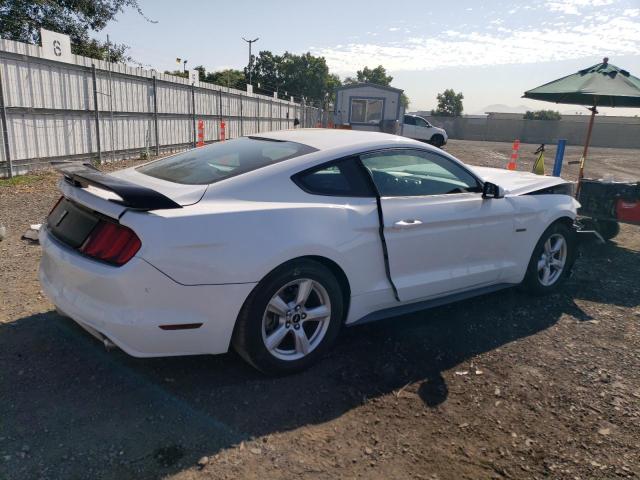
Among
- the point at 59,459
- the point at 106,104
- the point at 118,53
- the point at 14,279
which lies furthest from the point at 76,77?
the point at 118,53

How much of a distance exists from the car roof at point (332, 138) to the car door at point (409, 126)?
26.2 metres

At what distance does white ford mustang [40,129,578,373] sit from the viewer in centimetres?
265

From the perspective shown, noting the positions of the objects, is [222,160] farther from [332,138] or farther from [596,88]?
[596,88]

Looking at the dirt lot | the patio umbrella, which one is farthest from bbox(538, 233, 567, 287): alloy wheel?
the patio umbrella

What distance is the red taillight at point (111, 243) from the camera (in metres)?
2.62

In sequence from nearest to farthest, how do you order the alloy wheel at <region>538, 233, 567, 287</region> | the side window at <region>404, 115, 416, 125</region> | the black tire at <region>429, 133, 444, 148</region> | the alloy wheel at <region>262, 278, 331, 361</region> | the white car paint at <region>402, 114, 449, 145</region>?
the alloy wheel at <region>262, 278, 331, 361</region>
the alloy wheel at <region>538, 233, 567, 287</region>
the white car paint at <region>402, 114, 449, 145</region>
the side window at <region>404, 115, 416, 125</region>
the black tire at <region>429, 133, 444, 148</region>

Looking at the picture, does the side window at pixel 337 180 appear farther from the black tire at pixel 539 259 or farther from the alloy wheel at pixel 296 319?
the black tire at pixel 539 259

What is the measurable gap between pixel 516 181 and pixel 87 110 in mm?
10568

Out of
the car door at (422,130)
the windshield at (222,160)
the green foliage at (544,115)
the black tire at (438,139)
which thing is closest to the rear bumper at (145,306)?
the windshield at (222,160)

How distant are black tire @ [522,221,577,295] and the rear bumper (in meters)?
3.04

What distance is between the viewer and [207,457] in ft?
8.07

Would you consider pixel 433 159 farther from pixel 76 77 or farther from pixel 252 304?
pixel 76 77

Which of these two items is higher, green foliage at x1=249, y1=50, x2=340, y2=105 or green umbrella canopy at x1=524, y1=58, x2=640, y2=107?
green foliage at x1=249, y1=50, x2=340, y2=105

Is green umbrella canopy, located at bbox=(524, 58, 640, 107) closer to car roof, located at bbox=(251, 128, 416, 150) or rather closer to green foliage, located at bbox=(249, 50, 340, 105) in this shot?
Result: car roof, located at bbox=(251, 128, 416, 150)
